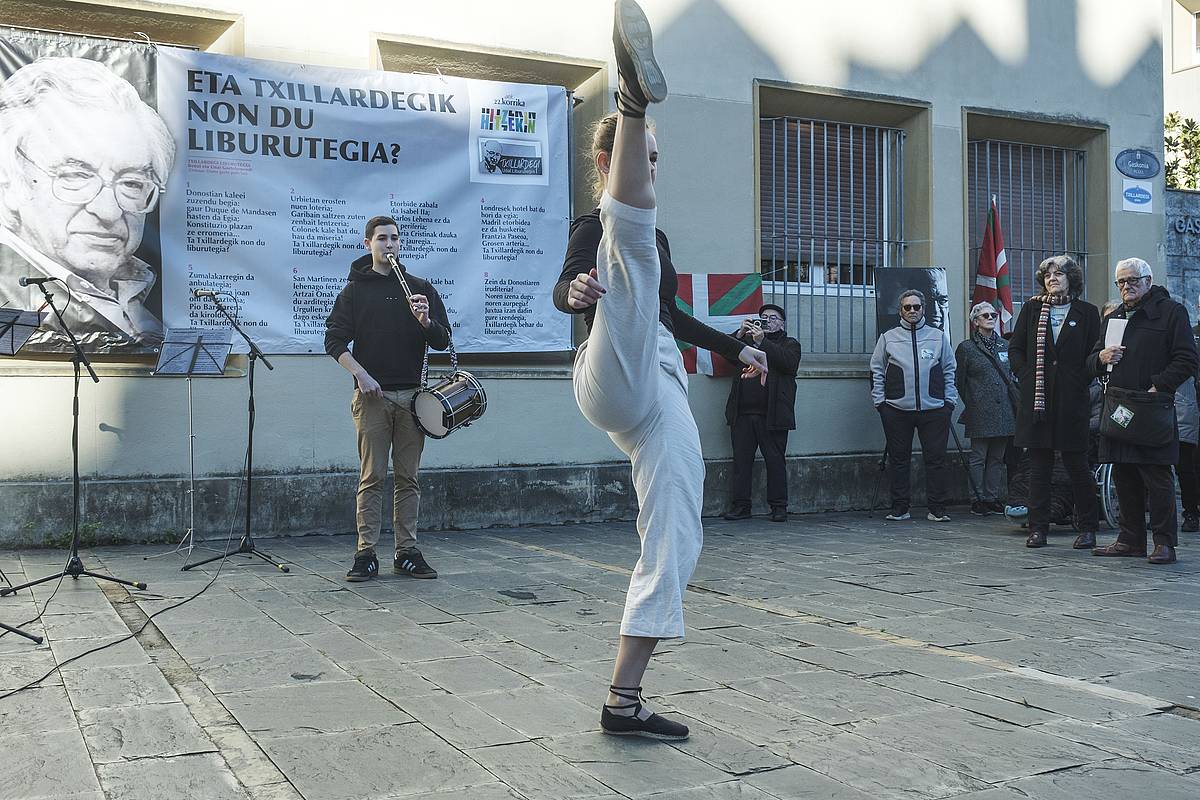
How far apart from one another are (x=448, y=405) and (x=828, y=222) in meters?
6.44

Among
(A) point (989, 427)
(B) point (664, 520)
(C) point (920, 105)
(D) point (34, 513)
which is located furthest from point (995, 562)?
(D) point (34, 513)

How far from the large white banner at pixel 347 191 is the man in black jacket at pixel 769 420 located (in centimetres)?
173

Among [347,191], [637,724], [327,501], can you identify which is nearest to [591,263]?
[637,724]

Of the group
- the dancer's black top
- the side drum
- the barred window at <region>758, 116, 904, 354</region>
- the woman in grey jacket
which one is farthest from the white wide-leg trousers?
the barred window at <region>758, 116, 904, 354</region>

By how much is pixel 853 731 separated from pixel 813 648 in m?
1.28

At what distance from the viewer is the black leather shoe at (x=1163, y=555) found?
7824 millimetres

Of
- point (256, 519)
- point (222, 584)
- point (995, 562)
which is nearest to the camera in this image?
point (222, 584)

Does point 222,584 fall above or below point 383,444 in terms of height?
below

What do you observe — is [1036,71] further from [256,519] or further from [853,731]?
[853,731]

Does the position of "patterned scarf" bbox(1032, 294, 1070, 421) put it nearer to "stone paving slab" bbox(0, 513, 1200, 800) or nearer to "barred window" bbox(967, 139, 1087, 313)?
"stone paving slab" bbox(0, 513, 1200, 800)

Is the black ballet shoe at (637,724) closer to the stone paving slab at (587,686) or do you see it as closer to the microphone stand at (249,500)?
the stone paving slab at (587,686)

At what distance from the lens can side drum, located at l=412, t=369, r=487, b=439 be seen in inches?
257

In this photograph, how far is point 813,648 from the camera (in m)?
5.12

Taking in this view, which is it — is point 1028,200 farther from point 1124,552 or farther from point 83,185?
point 83,185
